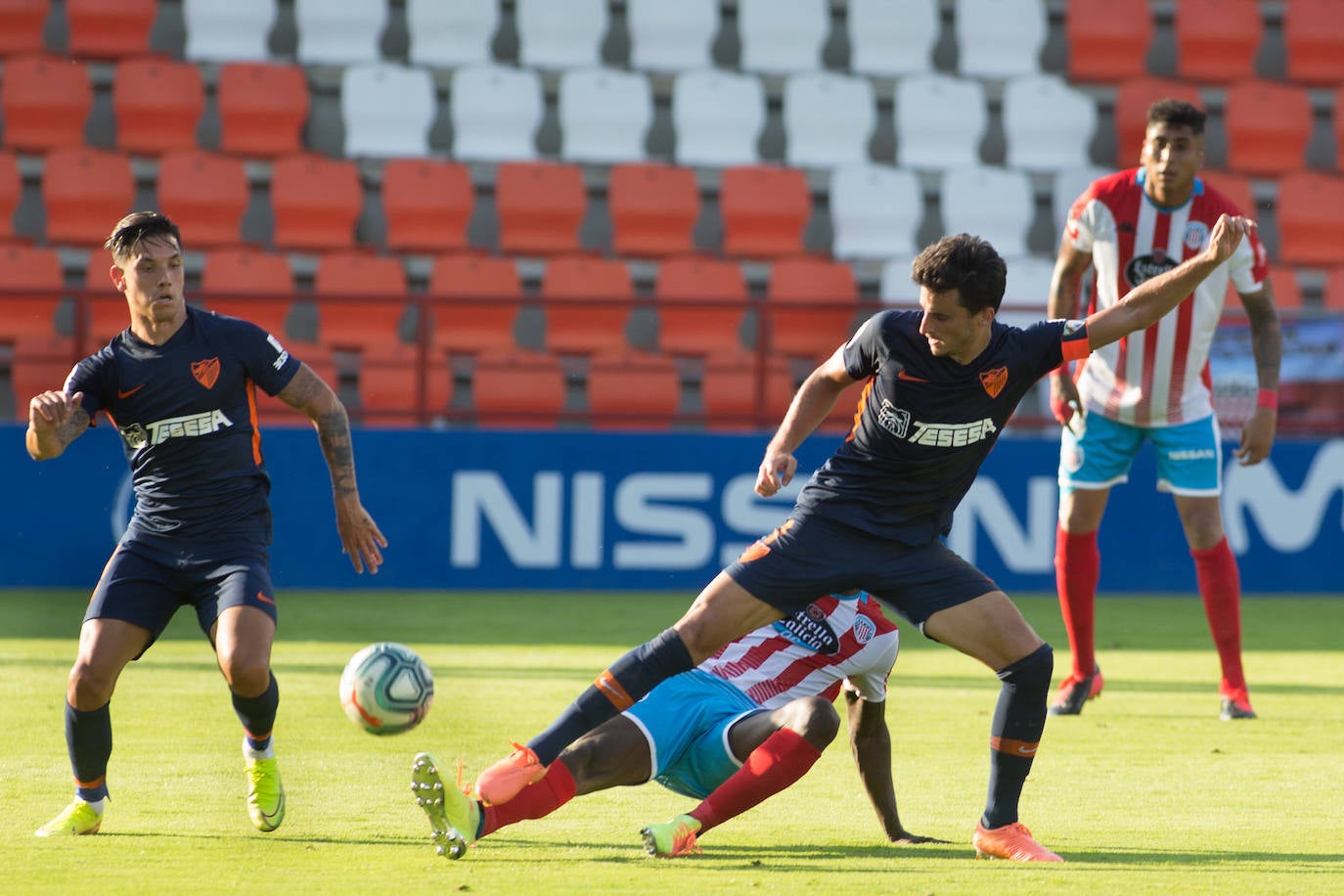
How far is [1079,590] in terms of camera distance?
7316mm

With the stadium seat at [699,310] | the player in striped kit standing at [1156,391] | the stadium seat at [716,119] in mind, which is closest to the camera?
the player in striped kit standing at [1156,391]

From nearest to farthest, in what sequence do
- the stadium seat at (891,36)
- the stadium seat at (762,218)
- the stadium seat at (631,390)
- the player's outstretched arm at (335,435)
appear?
the player's outstretched arm at (335,435) < the stadium seat at (631,390) < the stadium seat at (762,218) < the stadium seat at (891,36)

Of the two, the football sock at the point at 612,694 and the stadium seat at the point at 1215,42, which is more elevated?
the stadium seat at the point at 1215,42

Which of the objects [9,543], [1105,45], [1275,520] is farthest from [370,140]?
[1275,520]

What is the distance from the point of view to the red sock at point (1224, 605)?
7.15 meters

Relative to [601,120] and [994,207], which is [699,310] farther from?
[994,207]

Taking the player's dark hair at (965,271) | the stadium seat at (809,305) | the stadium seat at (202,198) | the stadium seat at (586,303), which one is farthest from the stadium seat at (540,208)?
the player's dark hair at (965,271)

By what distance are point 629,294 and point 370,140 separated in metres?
2.88

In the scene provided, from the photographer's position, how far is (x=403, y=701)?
5.04 meters

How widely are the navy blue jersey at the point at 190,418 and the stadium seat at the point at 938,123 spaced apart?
36.3ft

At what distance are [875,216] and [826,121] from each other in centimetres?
122

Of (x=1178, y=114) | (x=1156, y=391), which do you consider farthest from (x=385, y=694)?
(x=1178, y=114)

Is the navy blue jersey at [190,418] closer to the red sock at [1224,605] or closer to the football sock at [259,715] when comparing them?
the football sock at [259,715]

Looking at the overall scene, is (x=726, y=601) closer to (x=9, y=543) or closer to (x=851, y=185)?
(x=9, y=543)
